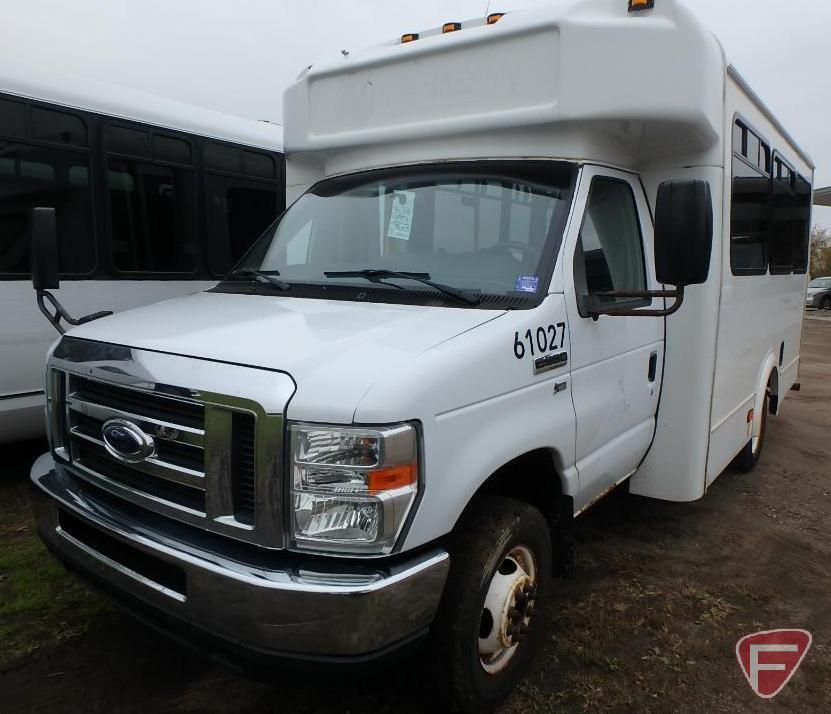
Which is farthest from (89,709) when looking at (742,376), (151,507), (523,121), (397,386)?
(742,376)

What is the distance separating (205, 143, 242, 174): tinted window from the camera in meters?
6.43

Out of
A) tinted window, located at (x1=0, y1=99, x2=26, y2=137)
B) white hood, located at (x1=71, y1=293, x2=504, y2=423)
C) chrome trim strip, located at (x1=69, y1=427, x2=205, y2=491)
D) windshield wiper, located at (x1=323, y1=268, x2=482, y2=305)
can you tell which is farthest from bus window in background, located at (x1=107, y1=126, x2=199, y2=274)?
chrome trim strip, located at (x1=69, y1=427, x2=205, y2=491)

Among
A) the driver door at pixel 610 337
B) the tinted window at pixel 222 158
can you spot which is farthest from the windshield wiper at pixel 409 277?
the tinted window at pixel 222 158

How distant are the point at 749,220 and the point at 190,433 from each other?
13.2 ft

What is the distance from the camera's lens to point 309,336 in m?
2.40

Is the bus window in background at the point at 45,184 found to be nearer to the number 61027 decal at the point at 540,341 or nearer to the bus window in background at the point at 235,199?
the bus window in background at the point at 235,199

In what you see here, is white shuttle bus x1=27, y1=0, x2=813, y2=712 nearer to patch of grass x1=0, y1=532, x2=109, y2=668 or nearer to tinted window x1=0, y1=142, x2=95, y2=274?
patch of grass x1=0, y1=532, x2=109, y2=668

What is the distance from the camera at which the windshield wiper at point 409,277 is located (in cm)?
274

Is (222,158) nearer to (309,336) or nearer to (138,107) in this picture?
(138,107)

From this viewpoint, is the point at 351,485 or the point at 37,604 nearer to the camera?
the point at 351,485

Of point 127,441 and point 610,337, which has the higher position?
point 610,337

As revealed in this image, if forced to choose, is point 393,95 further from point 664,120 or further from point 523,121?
point 664,120

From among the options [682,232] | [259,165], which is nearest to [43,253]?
[682,232]

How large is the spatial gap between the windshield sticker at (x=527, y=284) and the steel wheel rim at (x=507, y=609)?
1.03 meters
